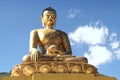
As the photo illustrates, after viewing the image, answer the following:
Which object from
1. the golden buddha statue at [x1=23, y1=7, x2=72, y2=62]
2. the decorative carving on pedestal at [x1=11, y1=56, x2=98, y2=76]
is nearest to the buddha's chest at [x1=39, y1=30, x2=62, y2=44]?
the golden buddha statue at [x1=23, y1=7, x2=72, y2=62]

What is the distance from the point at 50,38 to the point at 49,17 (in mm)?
674

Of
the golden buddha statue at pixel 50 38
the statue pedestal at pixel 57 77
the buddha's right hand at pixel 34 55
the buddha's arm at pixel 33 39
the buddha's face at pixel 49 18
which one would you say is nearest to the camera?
the statue pedestal at pixel 57 77

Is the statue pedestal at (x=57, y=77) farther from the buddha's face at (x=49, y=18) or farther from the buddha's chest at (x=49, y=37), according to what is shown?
the buddha's face at (x=49, y=18)

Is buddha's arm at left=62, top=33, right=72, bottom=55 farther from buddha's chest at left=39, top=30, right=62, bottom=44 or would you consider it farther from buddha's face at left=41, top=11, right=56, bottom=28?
buddha's face at left=41, top=11, right=56, bottom=28

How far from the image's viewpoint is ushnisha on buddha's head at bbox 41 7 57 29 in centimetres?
819

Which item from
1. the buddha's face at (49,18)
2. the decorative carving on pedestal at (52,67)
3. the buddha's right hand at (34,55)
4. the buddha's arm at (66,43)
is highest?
the buddha's face at (49,18)

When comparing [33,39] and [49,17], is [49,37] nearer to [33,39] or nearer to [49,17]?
[33,39]

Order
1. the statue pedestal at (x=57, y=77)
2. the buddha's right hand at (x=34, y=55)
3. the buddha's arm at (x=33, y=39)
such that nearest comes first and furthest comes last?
1. the statue pedestal at (x=57, y=77)
2. the buddha's right hand at (x=34, y=55)
3. the buddha's arm at (x=33, y=39)

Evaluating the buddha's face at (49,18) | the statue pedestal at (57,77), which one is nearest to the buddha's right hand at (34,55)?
the statue pedestal at (57,77)

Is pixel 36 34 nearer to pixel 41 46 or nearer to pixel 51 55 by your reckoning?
pixel 41 46

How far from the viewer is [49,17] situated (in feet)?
26.9

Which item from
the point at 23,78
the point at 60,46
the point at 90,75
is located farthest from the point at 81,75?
the point at 60,46

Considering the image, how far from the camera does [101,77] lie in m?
6.60

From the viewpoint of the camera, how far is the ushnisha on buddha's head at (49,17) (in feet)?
26.9
